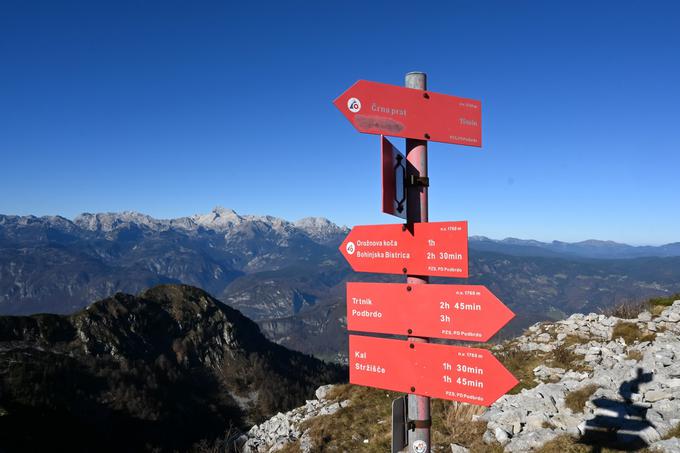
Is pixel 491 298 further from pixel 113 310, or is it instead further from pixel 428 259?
pixel 113 310

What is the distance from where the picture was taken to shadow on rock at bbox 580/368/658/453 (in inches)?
320

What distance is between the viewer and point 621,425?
8.75m

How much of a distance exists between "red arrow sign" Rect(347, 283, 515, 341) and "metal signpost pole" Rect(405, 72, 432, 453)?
0.18m

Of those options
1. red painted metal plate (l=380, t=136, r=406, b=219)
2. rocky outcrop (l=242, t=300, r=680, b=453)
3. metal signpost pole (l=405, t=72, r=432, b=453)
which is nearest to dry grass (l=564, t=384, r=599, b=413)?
rocky outcrop (l=242, t=300, r=680, b=453)

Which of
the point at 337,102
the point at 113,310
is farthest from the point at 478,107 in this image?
the point at 113,310

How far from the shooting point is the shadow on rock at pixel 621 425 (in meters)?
8.12

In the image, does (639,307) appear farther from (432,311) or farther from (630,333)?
(432,311)

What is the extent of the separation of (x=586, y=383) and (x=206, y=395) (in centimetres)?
17240

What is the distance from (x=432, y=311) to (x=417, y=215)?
1.13 meters

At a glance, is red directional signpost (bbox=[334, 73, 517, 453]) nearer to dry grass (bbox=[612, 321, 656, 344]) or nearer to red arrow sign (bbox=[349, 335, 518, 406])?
A: red arrow sign (bbox=[349, 335, 518, 406])

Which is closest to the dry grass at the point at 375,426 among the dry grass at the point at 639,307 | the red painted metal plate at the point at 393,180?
the red painted metal plate at the point at 393,180

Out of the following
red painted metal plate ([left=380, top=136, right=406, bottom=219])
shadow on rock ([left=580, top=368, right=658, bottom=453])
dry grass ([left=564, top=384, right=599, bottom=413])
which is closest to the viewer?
red painted metal plate ([left=380, top=136, right=406, bottom=219])

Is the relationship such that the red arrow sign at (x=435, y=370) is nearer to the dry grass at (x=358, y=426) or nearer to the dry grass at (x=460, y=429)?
the dry grass at (x=460, y=429)

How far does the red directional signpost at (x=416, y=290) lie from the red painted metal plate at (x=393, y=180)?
0.04 ft
